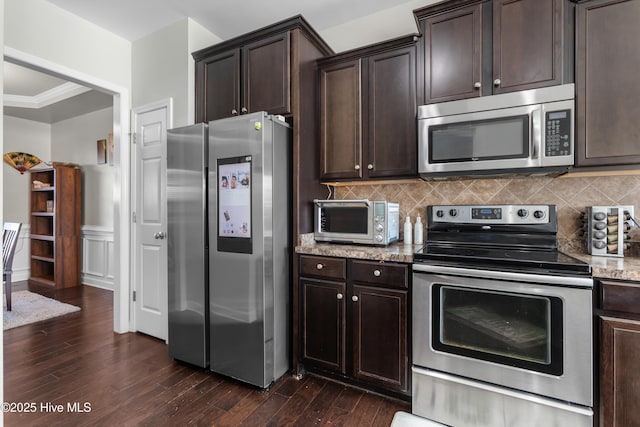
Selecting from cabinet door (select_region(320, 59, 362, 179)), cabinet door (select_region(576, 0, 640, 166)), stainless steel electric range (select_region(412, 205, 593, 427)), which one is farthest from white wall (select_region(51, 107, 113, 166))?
cabinet door (select_region(576, 0, 640, 166))

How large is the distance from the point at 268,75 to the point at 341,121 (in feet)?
2.14

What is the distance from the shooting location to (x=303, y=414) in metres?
1.84

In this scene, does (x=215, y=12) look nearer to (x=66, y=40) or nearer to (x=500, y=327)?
(x=66, y=40)

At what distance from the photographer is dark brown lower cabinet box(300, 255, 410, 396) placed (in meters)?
1.89

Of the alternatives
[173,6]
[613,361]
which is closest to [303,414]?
[613,361]

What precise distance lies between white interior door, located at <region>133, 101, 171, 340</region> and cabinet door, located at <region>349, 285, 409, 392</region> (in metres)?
1.85

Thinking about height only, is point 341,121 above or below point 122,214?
above

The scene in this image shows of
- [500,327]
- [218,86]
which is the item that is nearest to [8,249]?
[218,86]

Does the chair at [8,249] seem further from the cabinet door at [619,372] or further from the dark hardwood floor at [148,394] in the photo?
the cabinet door at [619,372]

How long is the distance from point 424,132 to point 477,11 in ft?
2.61

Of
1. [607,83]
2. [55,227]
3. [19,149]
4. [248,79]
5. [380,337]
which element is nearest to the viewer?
[607,83]

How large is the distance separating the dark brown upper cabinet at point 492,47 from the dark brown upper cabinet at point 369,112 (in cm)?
15

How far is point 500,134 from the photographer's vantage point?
1.88 metres

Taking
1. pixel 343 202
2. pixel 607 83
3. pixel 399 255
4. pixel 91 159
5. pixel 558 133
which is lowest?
pixel 399 255
